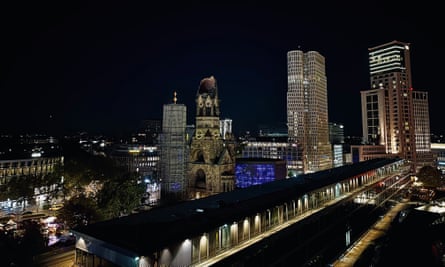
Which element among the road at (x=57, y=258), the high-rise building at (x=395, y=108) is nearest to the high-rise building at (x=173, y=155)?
the road at (x=57, y=258)

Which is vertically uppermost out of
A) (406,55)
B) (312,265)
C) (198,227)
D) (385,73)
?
(406,55)

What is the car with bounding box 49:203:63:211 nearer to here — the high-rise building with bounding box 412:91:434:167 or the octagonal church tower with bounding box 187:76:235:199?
the octagonal church tower with bounding box 187:76:235:199

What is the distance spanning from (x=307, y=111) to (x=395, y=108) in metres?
43.6

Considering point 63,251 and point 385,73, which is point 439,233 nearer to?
point 63,251

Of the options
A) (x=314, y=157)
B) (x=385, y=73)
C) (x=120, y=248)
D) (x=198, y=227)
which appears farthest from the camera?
(x=385, y=73)

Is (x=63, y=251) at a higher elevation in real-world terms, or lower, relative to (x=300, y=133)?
lower

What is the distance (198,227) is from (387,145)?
128809 mm

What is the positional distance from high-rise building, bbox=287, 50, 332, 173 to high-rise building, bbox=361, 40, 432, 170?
2891cm

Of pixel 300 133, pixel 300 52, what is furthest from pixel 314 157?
pixel 300 52

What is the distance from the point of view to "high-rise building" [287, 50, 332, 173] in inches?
4358

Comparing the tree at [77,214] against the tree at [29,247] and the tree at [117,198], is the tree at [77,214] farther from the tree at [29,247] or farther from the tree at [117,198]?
the tree at [29,247]

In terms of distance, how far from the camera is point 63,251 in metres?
27.0

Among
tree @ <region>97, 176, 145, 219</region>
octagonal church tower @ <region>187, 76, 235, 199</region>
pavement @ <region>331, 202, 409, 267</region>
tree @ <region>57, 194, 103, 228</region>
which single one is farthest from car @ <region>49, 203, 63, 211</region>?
pavement @ <region>331, 202, 409, 267</region>

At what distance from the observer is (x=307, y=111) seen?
113 m
